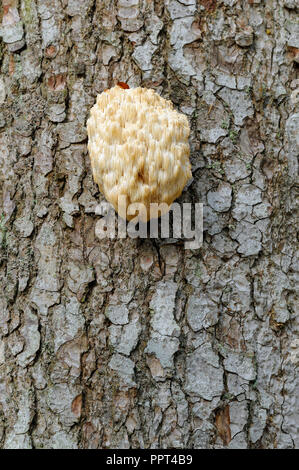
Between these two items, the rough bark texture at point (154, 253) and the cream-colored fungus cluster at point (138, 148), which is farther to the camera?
the rough bark texture at point (154, 253)

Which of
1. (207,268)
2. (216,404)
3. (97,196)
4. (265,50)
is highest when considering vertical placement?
(265,50)

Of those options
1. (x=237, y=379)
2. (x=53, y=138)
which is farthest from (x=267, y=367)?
(x=53, y=138)

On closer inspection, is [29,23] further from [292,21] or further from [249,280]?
[249,280]

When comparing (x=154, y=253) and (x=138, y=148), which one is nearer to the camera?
(x=138, y=148)

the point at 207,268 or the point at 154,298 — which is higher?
the point at 207,268
